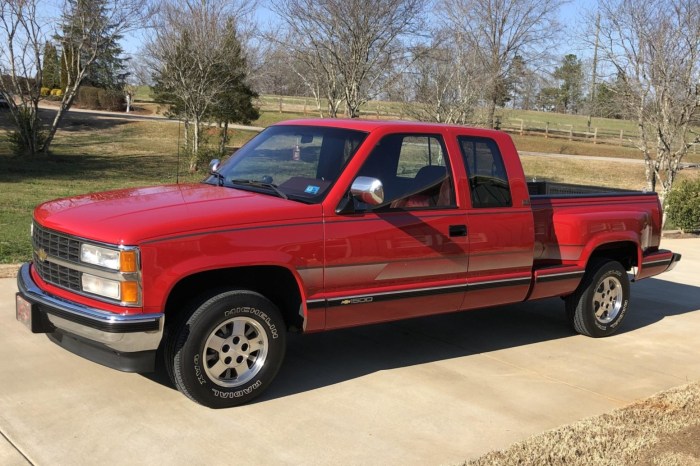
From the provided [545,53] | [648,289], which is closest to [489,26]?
[545,53]

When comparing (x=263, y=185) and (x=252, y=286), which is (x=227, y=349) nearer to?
(x=252, y=286)

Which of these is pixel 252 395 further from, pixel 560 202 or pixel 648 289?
pixel 648 289

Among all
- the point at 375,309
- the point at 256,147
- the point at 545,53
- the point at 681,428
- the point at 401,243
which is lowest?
the point at 681,428

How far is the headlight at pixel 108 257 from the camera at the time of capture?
13.6 feet

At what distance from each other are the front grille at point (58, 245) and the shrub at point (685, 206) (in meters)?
12.9

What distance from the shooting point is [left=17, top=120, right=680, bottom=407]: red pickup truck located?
4.29 m

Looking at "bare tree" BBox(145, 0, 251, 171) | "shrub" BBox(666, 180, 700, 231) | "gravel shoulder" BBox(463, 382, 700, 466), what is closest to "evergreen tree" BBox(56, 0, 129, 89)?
"bare tree" BBox(145, 0, 251, 171)

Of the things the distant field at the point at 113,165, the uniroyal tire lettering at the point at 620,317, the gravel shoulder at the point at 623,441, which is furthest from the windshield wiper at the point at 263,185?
the distant field at the point at 113,165

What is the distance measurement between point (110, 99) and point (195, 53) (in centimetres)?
2374

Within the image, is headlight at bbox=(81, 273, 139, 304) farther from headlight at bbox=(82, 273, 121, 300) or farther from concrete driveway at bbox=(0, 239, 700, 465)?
concrete driveway at bbox=(0, 239, 700, 465)

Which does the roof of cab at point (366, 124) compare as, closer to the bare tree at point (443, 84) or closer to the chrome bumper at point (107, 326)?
the chrome bumper at point (107, 326)

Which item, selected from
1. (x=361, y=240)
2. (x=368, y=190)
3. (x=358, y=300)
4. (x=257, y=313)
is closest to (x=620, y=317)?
(x=358, y=300)

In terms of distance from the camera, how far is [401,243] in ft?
16.9

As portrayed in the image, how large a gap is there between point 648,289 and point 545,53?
31.7 metres
